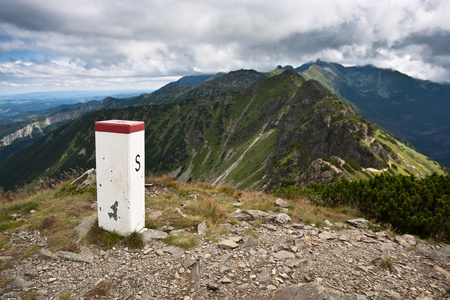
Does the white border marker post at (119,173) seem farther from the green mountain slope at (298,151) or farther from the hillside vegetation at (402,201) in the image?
the green mountain slope at (298,151)

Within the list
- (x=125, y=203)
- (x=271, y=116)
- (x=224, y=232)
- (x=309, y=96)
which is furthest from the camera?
(x=271, y=116)

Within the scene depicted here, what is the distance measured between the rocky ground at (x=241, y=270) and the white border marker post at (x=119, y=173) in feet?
2.93

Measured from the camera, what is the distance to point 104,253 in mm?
A: 7020

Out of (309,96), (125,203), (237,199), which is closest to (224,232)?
(125,203)

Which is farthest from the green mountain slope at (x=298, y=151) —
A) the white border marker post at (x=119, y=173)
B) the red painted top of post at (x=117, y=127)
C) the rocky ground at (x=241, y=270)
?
the red painted top of post at (x=117, y=127)

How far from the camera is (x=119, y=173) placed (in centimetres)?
740

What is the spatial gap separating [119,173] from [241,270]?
472 cm

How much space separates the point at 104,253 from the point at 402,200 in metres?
12.5

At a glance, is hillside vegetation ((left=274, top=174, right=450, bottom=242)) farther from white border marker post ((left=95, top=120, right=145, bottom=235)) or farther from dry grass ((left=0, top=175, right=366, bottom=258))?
white border marker post ((left=95, top=120, right=145, bottom=235))

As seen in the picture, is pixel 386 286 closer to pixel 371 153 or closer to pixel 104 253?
pixel 104 253

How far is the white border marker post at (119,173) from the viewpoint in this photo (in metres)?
7.28

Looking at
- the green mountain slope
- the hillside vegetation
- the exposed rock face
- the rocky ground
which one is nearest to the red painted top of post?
the rocky ground

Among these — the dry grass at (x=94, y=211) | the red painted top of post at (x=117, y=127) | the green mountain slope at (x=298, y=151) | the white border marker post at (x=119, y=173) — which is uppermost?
the red painted top of post at (x=117, y=127)

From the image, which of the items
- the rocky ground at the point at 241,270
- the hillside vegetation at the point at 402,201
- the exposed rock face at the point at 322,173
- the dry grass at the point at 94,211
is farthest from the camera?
the exposed rock face at the point at 322,173
